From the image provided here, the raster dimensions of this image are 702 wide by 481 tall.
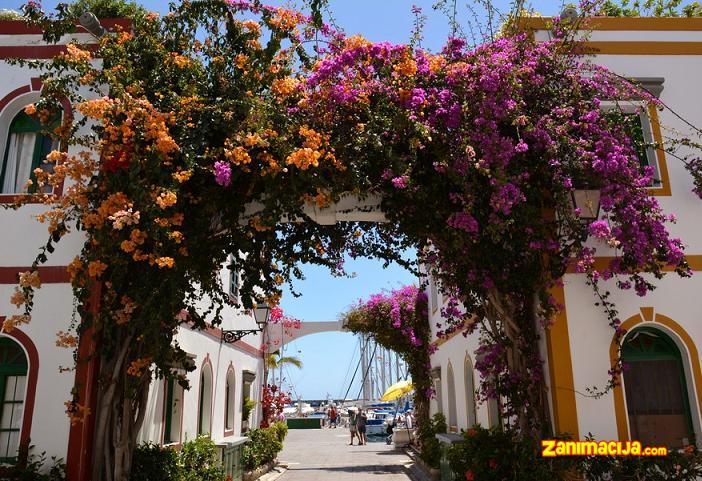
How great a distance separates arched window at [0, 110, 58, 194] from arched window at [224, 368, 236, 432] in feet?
23.1

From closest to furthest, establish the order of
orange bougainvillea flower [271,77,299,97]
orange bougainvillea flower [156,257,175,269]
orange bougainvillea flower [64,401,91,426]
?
orange bougainvillea flower [156,257,175,269]
orange bougainvillea flower [64,401,91,426]
orange bougainvillea flower [271,77,299,97]

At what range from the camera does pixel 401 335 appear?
748 inches

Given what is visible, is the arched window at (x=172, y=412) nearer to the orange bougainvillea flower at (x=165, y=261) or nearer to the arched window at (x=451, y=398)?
the orange bougainvillea flower at (x=165, y=261)

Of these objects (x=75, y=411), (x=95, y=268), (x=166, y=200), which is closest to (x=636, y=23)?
(x=166, y=200)

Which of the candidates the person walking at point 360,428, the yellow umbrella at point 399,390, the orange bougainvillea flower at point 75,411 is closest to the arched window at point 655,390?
the orange bougainvillea flower at point 75,411

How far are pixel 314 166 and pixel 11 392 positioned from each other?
4.79 m

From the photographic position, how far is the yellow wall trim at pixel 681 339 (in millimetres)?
7602

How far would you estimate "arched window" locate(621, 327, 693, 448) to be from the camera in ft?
25.8

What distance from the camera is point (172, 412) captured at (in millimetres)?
10422

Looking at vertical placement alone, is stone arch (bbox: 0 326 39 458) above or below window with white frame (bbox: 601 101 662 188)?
below

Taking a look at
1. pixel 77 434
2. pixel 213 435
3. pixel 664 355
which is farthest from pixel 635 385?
pixel 213 435

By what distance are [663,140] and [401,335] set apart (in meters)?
11.5

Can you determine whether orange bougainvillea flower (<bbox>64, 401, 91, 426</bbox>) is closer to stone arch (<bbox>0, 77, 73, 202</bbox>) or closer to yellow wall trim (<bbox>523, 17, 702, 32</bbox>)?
stone arch (<bbox>0, 77, 73, 202</bbox>)

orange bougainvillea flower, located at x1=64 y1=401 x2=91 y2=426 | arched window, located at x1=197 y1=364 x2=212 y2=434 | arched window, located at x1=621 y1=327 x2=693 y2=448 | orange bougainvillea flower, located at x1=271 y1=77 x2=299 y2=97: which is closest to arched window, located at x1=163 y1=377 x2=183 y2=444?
arched window, located at x1=197 y1=364 x2=212 y2=434
